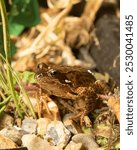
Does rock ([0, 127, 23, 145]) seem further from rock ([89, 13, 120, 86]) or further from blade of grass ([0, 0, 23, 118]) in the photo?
rock ([89, 13, 120, 86])

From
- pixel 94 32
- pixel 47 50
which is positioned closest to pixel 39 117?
pixel 47 50

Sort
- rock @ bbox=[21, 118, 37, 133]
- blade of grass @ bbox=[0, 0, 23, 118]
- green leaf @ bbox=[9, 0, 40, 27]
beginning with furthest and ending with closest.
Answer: green leaf @ bbox=[9, 0, 40, 27]
rock @ bbox=[21, 118, 37, 133]
blade of grass @ bbox=[0, 0, 23, 118]

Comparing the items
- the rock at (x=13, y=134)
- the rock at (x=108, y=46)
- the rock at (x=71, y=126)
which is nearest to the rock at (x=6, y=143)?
the rock at (x=13, y=134)

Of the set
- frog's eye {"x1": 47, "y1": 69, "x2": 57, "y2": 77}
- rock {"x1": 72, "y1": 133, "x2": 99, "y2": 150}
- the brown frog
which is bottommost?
rock {"x1": 72, "y1": 133, "x2": 99, "y2": 150}

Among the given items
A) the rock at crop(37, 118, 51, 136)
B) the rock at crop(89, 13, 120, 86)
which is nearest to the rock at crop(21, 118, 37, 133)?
the rock at crop(37, 118, 51, 136)

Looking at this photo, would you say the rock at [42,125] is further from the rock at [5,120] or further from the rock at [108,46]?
the rock at [108,46]

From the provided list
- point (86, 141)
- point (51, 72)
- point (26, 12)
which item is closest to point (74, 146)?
point (86, 141)
